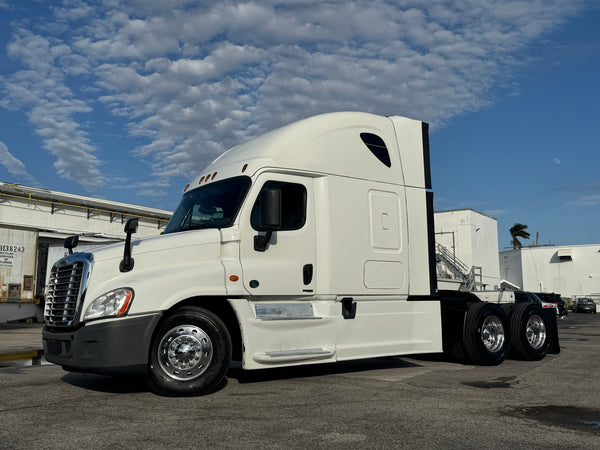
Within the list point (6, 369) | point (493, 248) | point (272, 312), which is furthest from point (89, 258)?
point (493, 248)

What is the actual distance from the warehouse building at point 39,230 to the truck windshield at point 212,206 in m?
10.9

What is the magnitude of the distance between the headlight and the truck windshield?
1.43 metres

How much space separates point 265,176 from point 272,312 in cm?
168

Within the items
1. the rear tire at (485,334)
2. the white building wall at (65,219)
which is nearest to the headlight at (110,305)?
the rear tire at (485,334)

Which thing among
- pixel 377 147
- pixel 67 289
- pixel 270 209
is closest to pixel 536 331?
pixel 377 147

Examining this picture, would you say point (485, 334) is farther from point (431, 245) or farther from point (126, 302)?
point (126, 302)

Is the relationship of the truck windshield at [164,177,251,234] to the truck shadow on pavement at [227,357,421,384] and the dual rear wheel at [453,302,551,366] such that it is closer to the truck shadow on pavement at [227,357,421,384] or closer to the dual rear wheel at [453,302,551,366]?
the truck shadow on pavement at [227,357,421,384]

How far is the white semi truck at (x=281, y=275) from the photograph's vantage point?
5910mm

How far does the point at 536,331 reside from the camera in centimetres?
1022

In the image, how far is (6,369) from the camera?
8594 mm

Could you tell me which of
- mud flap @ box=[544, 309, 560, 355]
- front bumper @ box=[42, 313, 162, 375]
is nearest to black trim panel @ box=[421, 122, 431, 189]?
mud flap @ box=[544, 309, 560, 355]

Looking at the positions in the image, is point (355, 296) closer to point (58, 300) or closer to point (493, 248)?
point (58, 300)

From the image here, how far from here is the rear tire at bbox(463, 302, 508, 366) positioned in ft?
29.4

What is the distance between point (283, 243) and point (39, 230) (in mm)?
22057
